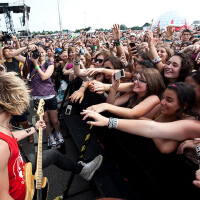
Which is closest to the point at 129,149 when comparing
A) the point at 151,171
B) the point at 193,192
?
the point at 151,171

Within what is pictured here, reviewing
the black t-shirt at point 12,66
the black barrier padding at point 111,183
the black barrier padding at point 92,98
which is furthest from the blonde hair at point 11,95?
the black t-shirt at point 12,66

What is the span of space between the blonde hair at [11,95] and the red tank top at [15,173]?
0.92 ft

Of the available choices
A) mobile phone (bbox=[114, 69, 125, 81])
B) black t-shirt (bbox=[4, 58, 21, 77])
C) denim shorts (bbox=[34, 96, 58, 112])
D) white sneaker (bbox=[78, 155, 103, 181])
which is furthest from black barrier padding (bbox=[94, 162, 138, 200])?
black t-shirt (bbox=[4, 58, 21, 77])

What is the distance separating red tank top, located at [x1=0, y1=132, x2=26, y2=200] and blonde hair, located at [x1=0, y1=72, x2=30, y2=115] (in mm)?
281

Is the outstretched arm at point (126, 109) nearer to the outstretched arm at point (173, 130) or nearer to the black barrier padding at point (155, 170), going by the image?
the black barrier padding at point (155, 170)

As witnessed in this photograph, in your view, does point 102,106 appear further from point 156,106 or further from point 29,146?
point 29,146

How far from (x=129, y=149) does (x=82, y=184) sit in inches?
52.5

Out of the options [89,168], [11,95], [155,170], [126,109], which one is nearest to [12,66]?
[11,95]

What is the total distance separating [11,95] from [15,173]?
677 mm

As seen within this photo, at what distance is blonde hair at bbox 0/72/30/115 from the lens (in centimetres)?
137

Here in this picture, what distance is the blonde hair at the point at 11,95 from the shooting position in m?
1.37

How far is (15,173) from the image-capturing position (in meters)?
1.34

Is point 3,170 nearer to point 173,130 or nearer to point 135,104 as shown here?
point 173,130

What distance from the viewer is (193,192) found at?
3.65 ft
